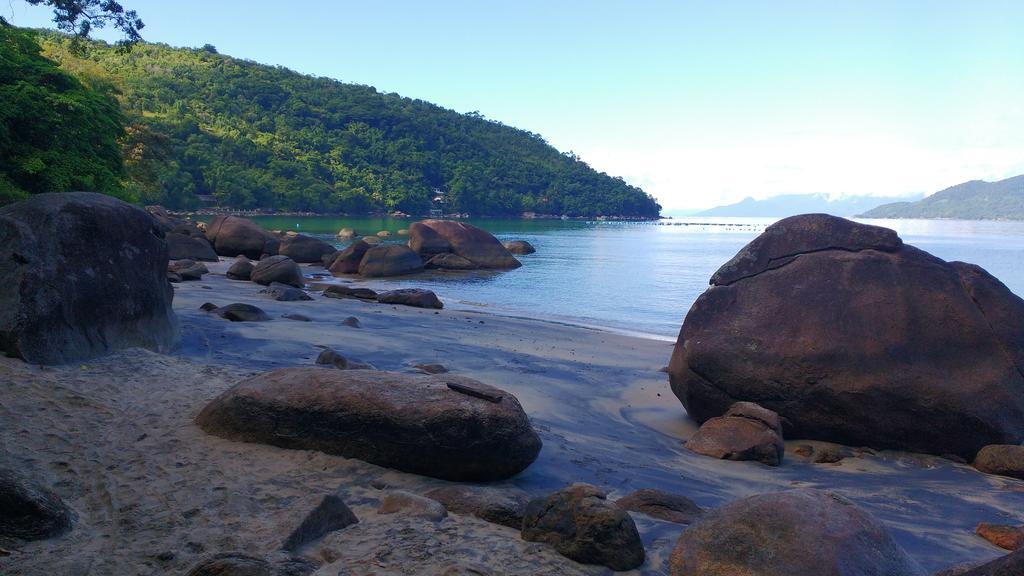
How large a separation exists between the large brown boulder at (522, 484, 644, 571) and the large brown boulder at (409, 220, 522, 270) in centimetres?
3063

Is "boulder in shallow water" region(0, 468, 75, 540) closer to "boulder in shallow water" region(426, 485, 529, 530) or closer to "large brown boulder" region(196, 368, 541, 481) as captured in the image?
"large brown boulder" region(196, 368, 541, 481)

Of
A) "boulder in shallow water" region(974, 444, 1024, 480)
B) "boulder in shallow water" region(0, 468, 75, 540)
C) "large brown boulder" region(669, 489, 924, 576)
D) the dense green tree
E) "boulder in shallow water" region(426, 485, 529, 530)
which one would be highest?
the dense green tree

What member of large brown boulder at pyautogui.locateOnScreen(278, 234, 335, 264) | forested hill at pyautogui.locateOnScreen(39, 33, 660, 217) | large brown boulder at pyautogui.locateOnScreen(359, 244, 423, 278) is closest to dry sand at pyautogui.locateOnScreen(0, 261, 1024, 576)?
large brown boulder at pyautogui.locateOnScreen(359, 244, 423, 278)

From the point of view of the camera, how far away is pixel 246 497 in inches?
196

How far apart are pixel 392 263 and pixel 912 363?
23.5 meters

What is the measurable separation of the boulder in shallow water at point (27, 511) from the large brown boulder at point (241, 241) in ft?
97.5

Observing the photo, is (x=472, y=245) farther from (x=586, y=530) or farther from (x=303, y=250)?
(x=586, y=530)

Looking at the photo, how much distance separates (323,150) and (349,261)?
8506 cm

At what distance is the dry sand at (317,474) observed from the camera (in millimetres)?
4223

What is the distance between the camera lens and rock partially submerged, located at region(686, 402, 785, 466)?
7.59 meters

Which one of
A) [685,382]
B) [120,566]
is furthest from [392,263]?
[120,566]

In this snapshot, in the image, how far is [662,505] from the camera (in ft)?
18.0

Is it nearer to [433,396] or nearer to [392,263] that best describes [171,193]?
[392,263]

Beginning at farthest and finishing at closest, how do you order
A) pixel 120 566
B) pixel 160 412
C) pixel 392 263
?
pixel 392 263 → pixel 160 412 → pixel 120 566
